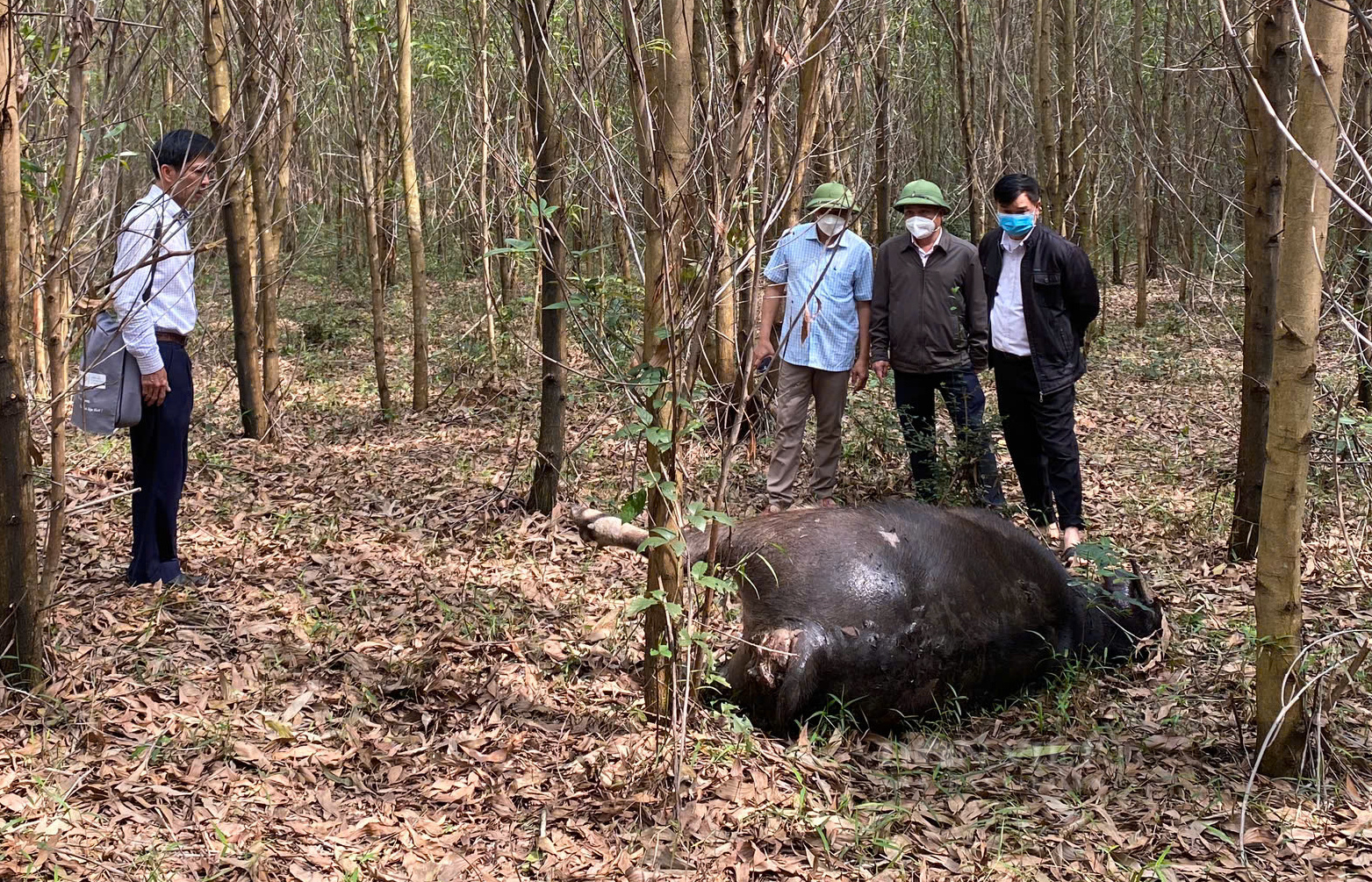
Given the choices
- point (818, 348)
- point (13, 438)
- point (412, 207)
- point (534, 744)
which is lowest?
point (534, 744)

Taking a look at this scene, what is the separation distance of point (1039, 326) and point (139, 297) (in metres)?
4.09

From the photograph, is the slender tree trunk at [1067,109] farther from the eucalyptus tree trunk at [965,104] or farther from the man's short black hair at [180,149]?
the man's short black hair at [180,149]

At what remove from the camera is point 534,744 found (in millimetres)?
3590

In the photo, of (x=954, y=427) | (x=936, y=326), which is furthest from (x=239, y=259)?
(x=954, y=427)

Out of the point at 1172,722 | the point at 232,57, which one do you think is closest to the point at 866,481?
the point at 1172,722

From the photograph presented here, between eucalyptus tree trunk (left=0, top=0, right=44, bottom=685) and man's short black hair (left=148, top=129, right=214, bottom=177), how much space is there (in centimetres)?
98

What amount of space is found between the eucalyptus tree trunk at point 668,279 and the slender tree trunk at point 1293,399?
1.72 m

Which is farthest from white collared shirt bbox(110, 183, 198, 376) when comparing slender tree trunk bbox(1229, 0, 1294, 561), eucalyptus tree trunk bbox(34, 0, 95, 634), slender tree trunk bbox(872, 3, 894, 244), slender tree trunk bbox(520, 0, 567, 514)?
slender tree trunk bbox(872, 3, 894, 244)

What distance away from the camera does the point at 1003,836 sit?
3.24 m

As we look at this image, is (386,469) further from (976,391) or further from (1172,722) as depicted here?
(1172,722)

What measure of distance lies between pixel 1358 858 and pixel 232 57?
8.60 m

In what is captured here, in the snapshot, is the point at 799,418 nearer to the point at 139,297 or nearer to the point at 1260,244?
the point at 1260,244

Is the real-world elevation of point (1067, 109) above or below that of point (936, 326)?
above

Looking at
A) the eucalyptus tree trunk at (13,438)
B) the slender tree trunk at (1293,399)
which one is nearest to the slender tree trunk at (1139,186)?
the slender tree trunk at (1293,399)
